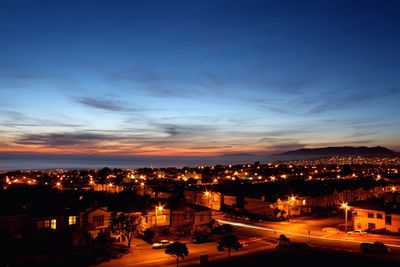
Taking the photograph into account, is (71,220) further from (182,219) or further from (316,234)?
(316,234)

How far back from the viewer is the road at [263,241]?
31.5 metres

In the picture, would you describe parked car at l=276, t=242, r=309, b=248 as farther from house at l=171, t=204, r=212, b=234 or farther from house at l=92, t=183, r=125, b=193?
house at l=92, t=183, r=125, b=193

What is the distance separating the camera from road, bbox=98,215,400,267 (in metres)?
31.5

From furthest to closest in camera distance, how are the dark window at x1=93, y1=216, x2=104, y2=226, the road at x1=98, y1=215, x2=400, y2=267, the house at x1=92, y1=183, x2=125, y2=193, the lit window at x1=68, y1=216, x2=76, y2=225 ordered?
1. the house at x1=92, y1=183, x2=125, y2=193
2. the dark window at x1=93, y1=216, x2=104, y2=226
3. the lit window at x1=68, y1=216, x2=76, y2=225
4. the road at x1=98, y1=215, x2=400, y2=267

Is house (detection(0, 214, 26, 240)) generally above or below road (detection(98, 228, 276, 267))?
above

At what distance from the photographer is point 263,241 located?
39094 mm

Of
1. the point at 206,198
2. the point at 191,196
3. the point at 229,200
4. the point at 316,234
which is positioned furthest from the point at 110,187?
the point at 316,234

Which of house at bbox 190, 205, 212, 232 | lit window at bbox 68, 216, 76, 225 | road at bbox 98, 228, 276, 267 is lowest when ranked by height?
road at bbox 98, 228, 276, 267

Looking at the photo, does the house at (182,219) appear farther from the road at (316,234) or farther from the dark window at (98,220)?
the dark window at (98,220)

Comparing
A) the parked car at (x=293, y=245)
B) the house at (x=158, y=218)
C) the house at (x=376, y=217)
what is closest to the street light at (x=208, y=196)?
the house at (x=158, y=218)

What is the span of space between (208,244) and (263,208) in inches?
840

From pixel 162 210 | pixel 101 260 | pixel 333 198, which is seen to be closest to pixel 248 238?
pixel 162 210

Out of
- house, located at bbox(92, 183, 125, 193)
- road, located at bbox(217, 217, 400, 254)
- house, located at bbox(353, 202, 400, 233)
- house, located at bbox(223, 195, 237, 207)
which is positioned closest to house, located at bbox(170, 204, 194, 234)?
road, located at bbox(217, 217, 400, 254)

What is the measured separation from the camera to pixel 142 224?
138 ft
